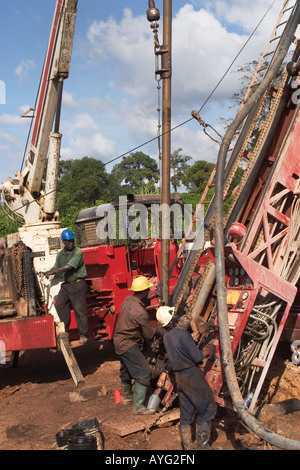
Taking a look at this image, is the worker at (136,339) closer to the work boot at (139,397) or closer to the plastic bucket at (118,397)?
the work boot at (139,397)

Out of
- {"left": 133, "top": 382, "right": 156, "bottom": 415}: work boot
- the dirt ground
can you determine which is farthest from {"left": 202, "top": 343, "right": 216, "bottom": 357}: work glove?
{"left": 133, "top": 382, "right": 156, "bottom": 415}: work boot

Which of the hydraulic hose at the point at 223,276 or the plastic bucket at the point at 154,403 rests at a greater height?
the hydraulic hose at the point at 223,276

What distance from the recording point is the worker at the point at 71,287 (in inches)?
313

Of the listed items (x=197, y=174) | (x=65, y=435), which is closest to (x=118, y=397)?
(x=65, y=435)

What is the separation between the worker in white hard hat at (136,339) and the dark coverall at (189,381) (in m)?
1.10

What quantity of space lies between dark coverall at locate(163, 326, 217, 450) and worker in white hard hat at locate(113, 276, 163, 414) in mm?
1096

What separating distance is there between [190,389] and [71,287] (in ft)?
10.8

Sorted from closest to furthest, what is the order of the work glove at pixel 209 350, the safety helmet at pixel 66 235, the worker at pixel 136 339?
the work glove at pixel 209 350
the worker at pixel 136 339
the safety helmet at pixel 66 235

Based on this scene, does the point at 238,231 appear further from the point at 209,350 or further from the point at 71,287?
the point at 71,287

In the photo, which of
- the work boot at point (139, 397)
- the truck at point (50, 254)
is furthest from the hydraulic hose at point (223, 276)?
the truck at point (50, 254)

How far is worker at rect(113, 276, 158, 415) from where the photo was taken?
20.9 feet

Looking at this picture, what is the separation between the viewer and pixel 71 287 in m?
7.98

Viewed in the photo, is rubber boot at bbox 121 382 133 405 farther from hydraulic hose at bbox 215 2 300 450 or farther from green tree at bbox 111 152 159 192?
green tree at bbox 111 152 159 192

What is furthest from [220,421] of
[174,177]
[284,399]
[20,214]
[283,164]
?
[174,177]
